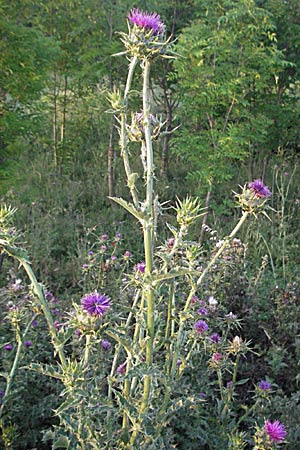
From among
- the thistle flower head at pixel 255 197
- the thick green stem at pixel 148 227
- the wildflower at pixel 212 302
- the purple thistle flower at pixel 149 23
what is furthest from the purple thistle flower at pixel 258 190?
the wildflower at pixel 212 302

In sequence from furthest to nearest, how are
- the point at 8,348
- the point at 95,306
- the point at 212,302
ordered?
the point at 212,302, the point at 8,348, the point at 95,306

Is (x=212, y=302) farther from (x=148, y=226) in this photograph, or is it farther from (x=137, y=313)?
(x=148, y=226)

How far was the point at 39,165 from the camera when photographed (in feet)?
22.6

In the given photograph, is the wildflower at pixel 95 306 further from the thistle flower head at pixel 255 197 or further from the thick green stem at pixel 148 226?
the thistle flower head at pixel 255 197

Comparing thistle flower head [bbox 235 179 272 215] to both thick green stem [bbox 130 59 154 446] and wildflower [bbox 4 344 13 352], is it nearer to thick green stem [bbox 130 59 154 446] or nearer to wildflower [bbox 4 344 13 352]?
thick green stem [bbox 130 59 154 446]

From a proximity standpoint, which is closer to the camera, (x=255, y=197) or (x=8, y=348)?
(x=255, y=197)

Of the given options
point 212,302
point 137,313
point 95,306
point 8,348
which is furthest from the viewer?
point 212,302

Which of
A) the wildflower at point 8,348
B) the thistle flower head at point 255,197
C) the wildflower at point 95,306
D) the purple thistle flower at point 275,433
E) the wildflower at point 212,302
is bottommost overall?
the wildflower at point 8,348

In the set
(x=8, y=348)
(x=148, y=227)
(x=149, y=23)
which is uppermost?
(x=149, y=23)

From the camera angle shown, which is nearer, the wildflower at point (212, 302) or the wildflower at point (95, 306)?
the wildflower at point (95, 306)

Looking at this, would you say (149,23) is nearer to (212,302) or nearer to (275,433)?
(275,433)

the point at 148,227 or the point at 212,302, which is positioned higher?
the point at 148,227

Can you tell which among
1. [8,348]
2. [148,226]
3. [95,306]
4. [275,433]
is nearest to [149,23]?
[148,226]

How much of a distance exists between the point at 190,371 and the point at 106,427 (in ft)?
3.03
